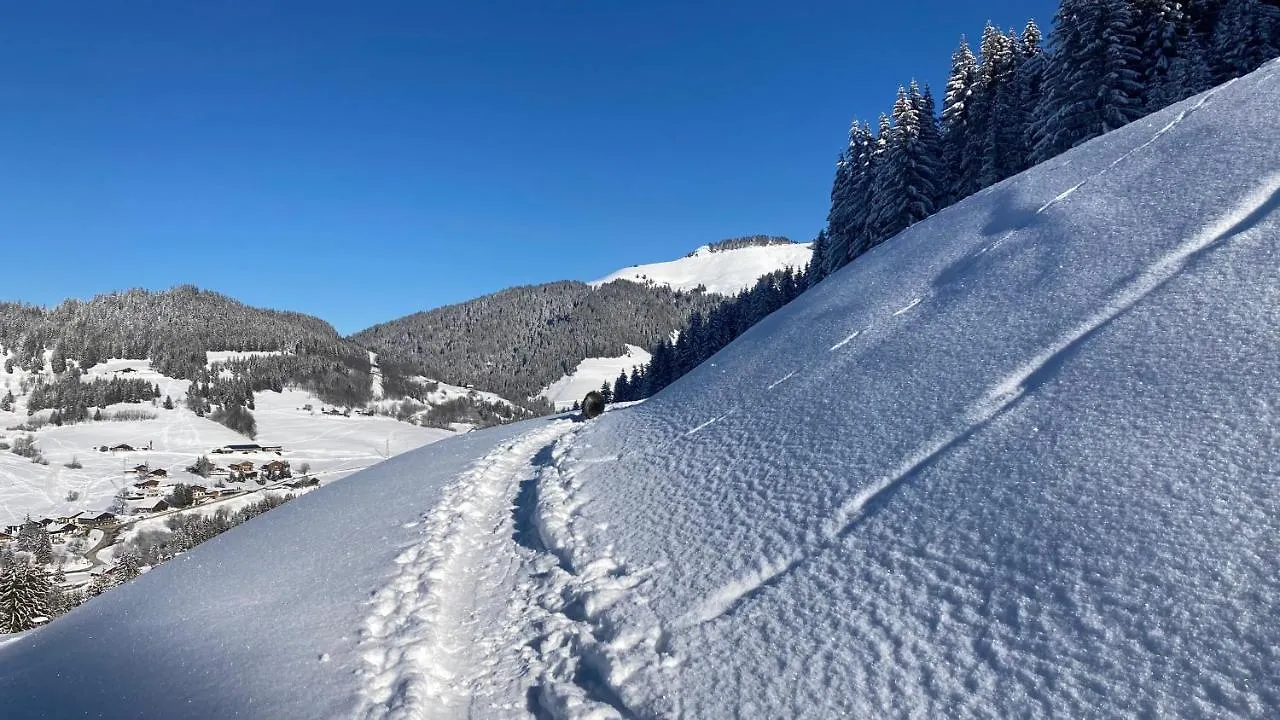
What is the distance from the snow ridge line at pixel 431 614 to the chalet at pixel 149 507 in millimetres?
96343

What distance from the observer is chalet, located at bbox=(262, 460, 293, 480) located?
350ft

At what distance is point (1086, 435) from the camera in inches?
241

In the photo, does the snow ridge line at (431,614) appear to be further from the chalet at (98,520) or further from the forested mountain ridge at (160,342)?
the forested mountain ridge at (160,342)

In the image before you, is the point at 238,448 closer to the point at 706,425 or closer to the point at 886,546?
the point at 706,425

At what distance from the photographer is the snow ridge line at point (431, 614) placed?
575cm

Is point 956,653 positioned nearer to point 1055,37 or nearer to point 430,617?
point 430,617

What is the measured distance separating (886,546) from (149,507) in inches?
4278

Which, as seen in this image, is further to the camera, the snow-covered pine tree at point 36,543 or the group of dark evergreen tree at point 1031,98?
the snow-covered pine tree at point 36,543

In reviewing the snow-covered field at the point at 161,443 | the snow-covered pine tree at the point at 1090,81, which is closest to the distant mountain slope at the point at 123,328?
the snow-covered field at the point at 161,443

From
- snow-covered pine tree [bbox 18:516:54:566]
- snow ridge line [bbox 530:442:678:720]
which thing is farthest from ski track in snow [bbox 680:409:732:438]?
snow-covered pine tree [bbox 18:516:54:566]

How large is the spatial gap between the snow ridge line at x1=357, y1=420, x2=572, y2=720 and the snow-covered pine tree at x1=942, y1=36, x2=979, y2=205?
37535mm

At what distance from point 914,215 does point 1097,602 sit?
35.2 metres

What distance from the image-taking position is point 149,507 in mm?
84875

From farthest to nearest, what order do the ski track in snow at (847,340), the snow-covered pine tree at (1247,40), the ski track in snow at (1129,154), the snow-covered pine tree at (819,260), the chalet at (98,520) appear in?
the chalet at (98,520) → the snow-covered pine tree at (819,260) → the snow-covered pine tree at (1247,40) → the ski track in snow at (1129,154) → the ski track in snow at (847,340)
